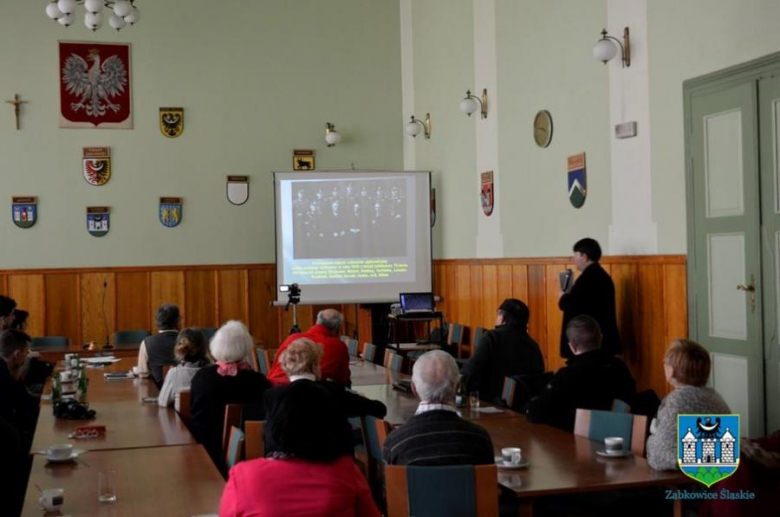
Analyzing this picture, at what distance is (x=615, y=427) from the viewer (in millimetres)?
4512

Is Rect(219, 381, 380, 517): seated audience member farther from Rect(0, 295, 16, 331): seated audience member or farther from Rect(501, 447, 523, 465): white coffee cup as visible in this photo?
Rect(0, 295, 16, 331): seated audience member

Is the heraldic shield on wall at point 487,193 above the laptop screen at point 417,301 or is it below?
above

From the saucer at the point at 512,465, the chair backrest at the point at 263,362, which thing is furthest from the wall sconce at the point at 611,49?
the saucer at the point at 512,465

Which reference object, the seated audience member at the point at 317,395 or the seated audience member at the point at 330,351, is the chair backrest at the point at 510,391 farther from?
the seated audience member at the point at 317,395

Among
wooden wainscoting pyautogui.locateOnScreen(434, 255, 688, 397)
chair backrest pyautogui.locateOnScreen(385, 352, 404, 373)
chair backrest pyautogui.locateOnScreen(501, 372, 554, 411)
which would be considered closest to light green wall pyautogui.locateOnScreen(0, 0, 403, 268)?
wooden wainscoting pyautogui.locateOnScreen(434, 255, 688, 397)

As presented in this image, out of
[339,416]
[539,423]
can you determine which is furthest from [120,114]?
[339,416]

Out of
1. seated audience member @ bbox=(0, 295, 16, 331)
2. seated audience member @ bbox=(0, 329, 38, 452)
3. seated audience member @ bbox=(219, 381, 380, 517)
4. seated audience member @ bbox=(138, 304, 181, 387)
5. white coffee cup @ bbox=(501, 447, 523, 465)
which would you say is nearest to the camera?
seated audience member @ bbox=(219, 381, 380, 517)

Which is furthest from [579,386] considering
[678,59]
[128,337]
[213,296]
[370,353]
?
[213,296]

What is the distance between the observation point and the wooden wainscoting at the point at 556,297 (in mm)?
7695

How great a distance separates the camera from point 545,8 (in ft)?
32.0

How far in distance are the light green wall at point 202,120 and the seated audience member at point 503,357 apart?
742 cm

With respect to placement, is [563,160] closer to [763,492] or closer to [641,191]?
[641,191]

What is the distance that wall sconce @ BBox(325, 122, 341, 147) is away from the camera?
1387cm

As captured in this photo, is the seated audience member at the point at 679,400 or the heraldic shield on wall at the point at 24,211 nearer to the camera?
the seated audience member at the point at 679,400
